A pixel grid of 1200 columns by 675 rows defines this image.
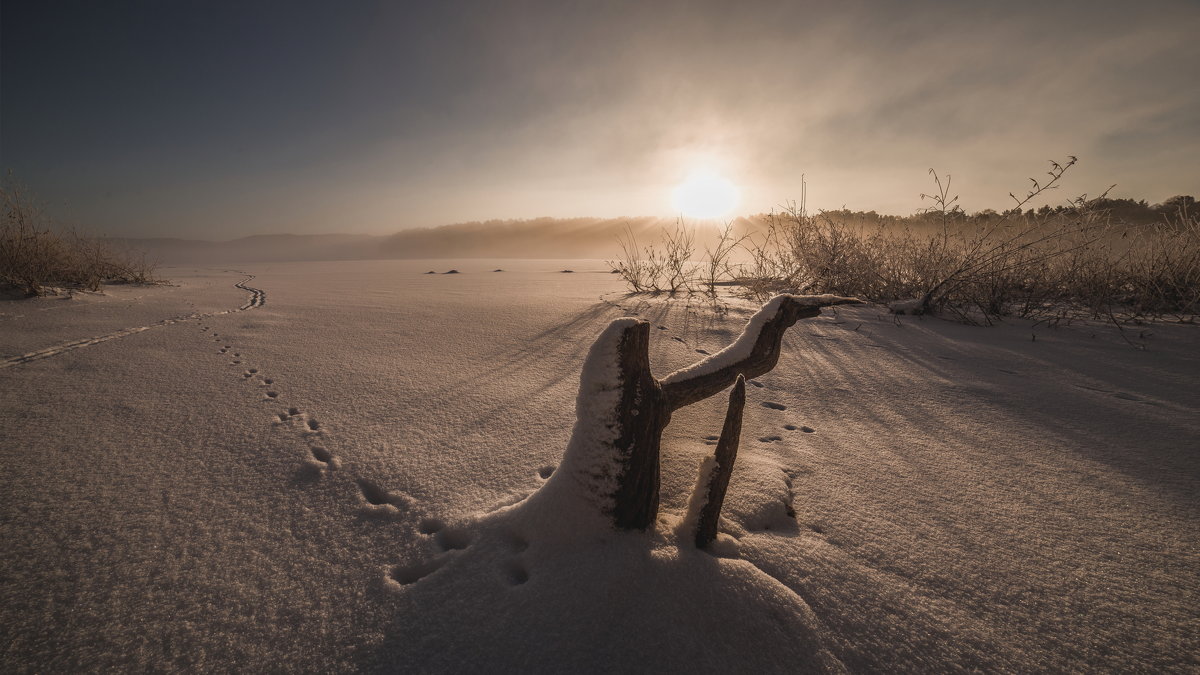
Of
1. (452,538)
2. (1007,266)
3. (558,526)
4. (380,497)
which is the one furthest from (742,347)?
(1007,266)

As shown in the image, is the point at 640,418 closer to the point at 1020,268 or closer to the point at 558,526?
the point at 558,526

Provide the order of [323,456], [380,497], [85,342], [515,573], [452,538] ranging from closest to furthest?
[515,573] → [452,538] → [380,497] → [323,456] → [85,342]

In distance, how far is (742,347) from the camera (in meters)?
0.91

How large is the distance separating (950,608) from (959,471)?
22.8 inches

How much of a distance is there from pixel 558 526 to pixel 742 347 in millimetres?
511

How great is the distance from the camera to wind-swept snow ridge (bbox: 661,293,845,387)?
0.84m

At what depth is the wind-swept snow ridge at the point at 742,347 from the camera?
0.84 meters

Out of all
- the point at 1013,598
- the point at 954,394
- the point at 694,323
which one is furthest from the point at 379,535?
the point at 694,323

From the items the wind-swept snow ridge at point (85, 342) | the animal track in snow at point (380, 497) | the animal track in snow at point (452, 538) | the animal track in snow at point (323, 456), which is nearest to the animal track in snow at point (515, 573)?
the animal track in snow at point (452, 538)

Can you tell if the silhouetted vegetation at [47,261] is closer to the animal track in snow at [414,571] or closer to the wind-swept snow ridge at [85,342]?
the wind-swept snow ridge at [85,342]

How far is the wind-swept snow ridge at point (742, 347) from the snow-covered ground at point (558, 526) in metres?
0.29

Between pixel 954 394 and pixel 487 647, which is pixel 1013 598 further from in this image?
pixel 954 394

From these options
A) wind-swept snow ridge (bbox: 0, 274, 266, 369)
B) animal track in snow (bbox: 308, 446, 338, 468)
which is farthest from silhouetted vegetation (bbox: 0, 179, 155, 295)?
animal track in snow (bbox: 308, 446, 338, 468)

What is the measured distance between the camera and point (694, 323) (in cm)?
306
